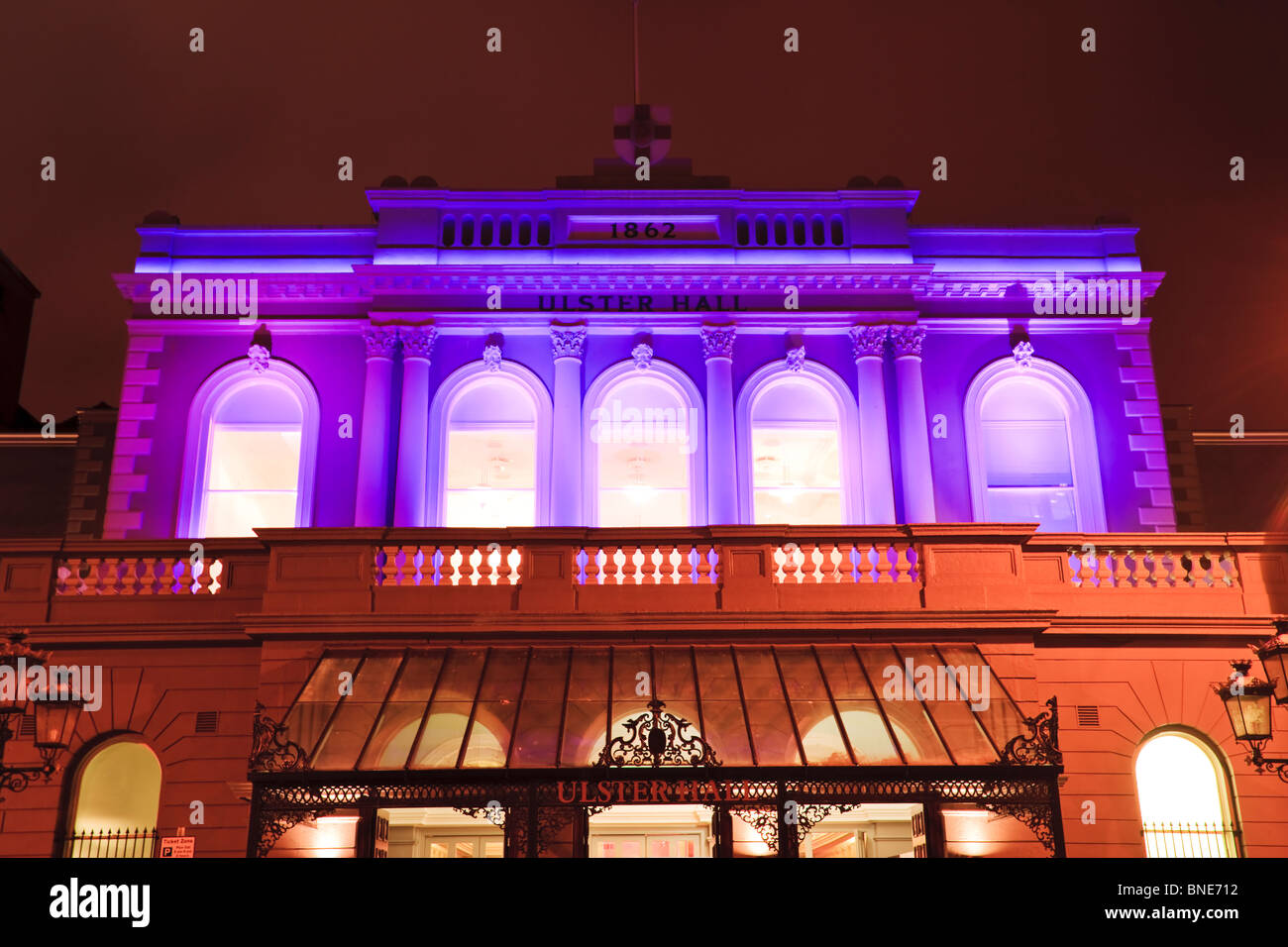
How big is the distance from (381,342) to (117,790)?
8005 mm

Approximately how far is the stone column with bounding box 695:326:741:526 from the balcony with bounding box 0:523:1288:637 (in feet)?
5.82

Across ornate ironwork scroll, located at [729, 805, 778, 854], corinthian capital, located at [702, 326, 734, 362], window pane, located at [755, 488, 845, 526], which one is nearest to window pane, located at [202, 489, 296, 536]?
corinthian capital, located at [702, 326, 734, 362]

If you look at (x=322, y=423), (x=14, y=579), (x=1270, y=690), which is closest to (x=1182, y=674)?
(x=1270, y=690)

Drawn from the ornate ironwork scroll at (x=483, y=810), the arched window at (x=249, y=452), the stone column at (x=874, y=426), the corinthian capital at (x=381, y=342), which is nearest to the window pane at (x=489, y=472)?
the corinthian capital at (x=381, y=342)

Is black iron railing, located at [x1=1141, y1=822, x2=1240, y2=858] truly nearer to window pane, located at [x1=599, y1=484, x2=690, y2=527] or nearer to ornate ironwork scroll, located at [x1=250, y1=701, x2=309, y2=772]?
window pane, located at [x1=599, y1=484, x2=690, y2=527]

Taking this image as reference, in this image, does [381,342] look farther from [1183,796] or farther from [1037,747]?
[1183,796]

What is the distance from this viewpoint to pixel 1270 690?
14266 millimetres

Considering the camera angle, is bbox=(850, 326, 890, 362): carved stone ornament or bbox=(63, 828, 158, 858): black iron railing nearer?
bbox=(63, 828, 158, 858): black iron railing

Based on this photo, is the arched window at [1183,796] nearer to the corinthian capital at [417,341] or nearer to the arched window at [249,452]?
A: the corinthian capital at [417,341]

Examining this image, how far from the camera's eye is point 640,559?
723 inches

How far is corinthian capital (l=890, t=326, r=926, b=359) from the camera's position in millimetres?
20812

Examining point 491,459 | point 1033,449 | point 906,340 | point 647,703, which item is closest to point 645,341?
point 491,459
